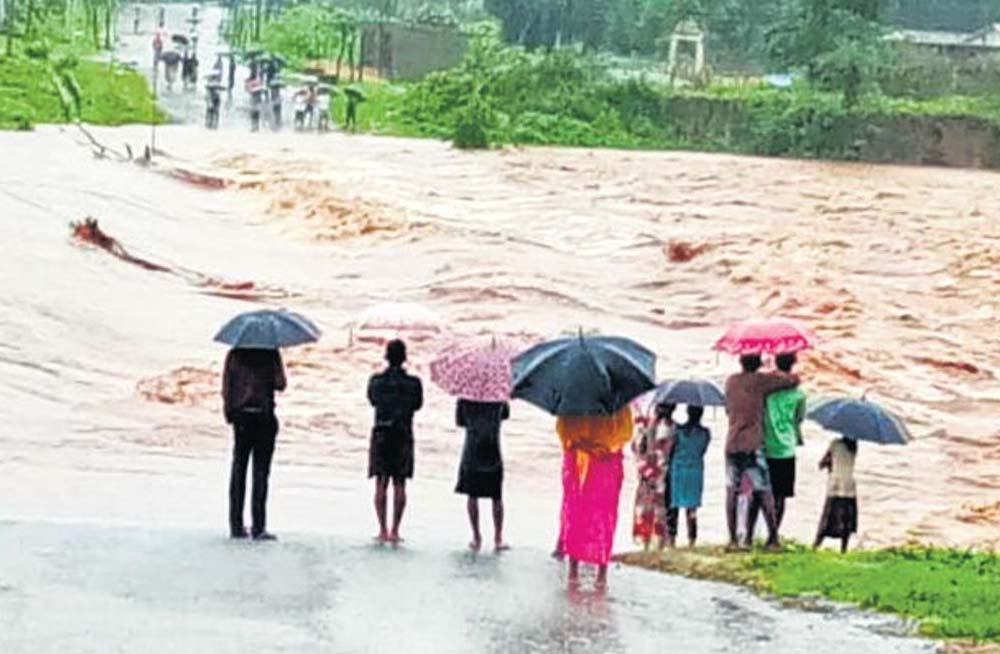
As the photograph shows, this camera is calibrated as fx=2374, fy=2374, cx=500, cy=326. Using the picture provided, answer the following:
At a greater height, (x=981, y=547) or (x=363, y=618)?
(x=363, y=618)

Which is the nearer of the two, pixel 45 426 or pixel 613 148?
pixel 45 426

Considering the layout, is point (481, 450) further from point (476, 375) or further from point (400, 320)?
point (400, 320)

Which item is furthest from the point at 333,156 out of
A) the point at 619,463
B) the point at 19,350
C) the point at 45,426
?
the point at 619,463

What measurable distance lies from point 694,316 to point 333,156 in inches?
693

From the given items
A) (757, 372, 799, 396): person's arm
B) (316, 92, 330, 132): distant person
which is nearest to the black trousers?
(757, 372, 799, 396): person's arm

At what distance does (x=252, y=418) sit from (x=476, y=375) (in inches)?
51.7

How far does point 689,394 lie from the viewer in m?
14.8

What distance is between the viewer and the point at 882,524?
20219 millimetres

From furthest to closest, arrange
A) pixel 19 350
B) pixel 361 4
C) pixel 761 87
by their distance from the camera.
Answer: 1. pixel 361 4
2. pixel 761 87
3. pixel 19 350

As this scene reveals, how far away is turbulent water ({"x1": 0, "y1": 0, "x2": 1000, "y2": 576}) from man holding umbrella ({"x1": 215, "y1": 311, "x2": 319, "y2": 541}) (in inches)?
155

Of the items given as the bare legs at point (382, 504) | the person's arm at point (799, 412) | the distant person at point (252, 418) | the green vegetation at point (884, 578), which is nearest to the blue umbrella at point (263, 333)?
the distant person at point (252, 418)

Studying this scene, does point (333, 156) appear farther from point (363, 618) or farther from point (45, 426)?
point (363, 618)

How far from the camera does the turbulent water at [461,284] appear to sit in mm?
22000

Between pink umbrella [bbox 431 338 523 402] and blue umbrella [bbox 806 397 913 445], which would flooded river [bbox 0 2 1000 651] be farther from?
blue umbrella [bbox 806 397 913 445]
